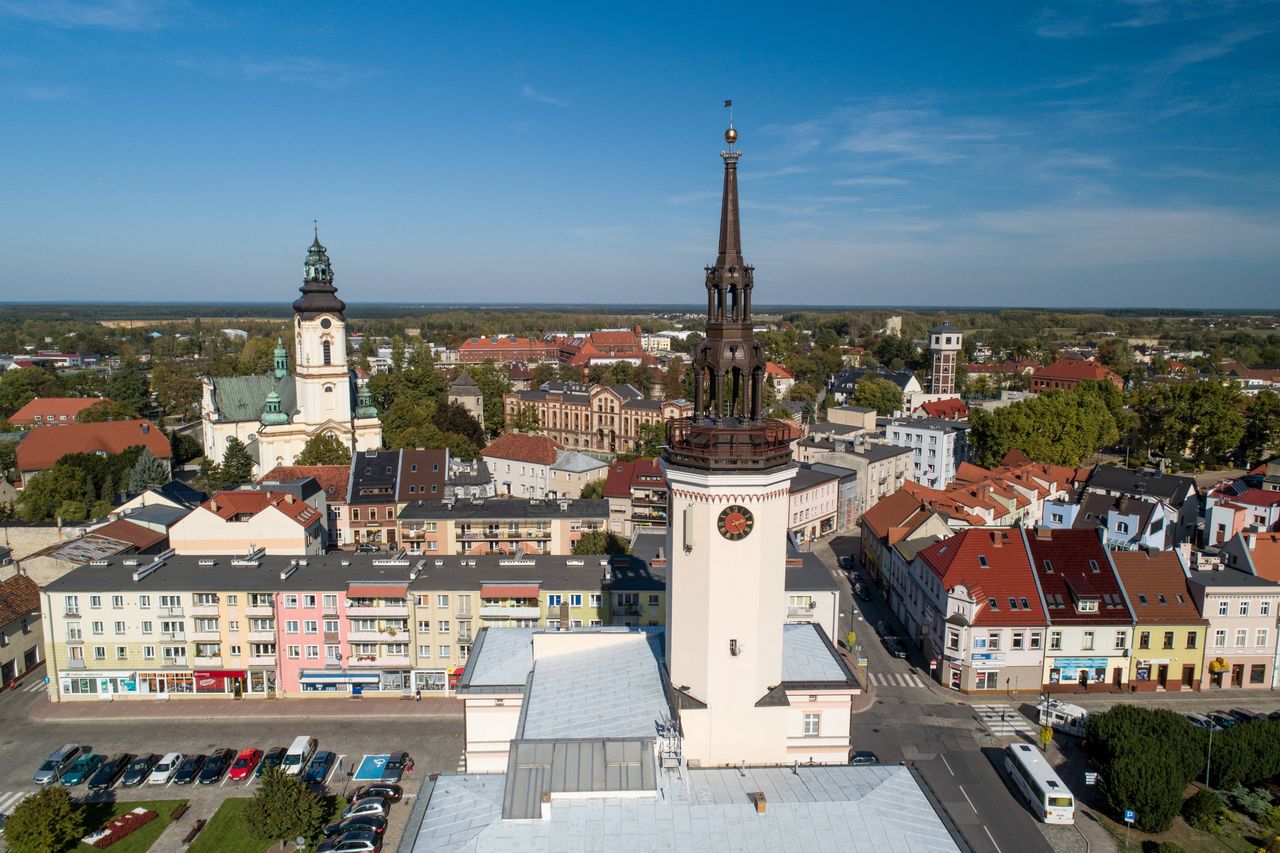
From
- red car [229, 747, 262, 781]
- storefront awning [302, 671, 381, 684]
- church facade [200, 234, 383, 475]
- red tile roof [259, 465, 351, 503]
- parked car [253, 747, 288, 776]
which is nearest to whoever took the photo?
red car [229, 747, 262, 781]

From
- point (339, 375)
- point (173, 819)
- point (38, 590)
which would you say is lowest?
point (173, 819)

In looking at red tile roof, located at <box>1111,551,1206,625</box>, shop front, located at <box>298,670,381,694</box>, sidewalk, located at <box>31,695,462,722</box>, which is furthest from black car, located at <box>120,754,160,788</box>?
red tile roof, located at <box>1111,551,1206,625</box>

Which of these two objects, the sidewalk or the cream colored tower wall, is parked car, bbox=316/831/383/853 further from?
the cream colored tower wall

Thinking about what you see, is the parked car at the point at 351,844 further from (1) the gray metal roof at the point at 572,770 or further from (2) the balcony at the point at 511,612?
(1) the gray metal roof at the point at 572,770

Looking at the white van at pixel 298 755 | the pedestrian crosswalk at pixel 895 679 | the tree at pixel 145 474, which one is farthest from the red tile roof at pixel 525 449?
the white van at pixel 298 755

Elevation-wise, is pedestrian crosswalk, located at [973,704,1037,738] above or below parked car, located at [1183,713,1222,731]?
below

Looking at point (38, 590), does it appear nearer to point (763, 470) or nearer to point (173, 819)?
point (173, 819)

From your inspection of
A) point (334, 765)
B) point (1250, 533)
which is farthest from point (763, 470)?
point (1250, 533)
